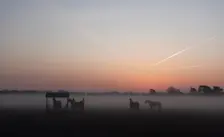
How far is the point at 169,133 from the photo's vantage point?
23797 millimetres

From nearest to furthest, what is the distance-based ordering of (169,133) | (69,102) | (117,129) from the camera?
(169,133), (117,129), (69,102)

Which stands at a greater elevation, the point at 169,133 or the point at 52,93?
the point at 52,93

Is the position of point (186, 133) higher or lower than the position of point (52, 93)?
lower

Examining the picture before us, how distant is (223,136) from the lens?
22156mm

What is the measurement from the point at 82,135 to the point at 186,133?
5748 mm

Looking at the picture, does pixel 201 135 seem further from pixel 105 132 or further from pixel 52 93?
pixel 52 93

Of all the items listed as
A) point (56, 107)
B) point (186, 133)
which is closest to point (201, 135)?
point (186, 133)

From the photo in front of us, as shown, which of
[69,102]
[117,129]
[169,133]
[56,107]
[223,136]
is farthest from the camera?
[69,102]

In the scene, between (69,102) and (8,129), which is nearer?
(8,129)

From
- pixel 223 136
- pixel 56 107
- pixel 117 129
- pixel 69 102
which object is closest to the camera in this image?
pixel 223 136

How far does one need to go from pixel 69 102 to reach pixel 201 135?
2136 cm

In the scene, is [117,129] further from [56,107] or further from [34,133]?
[56,107]

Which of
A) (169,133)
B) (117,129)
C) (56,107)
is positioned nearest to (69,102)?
(56,107)

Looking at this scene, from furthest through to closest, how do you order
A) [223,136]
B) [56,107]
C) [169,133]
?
1. [56,107]
2. [169,133]
3. [223,136]
